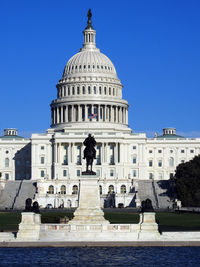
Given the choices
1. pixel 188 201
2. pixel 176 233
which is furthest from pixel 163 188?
pixel 176 233

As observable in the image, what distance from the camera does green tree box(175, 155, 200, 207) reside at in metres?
161

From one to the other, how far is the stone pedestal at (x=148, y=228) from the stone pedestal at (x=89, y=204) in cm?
484

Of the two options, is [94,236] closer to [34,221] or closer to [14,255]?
[34,221]

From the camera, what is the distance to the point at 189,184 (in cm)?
16500

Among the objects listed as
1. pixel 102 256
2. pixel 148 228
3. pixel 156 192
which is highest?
pixel 156 192

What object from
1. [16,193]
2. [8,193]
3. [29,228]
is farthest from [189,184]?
[29,228]

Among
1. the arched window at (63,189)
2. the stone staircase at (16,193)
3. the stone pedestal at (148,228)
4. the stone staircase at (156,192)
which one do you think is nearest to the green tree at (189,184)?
the stone staircase at (156,192)

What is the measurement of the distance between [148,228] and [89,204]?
7123 millimetres

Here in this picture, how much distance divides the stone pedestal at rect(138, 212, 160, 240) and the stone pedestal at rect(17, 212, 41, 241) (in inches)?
339

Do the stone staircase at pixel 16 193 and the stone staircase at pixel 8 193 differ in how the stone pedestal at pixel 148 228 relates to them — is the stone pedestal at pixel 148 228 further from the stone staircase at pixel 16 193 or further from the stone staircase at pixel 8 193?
the stone staircase at pixel 8 193

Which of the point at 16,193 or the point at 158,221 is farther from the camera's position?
the point at 16,193

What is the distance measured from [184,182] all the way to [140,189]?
55.0 ft

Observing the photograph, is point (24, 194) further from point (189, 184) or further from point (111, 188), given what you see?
point (189, 184)

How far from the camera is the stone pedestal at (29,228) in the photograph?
71.1m
